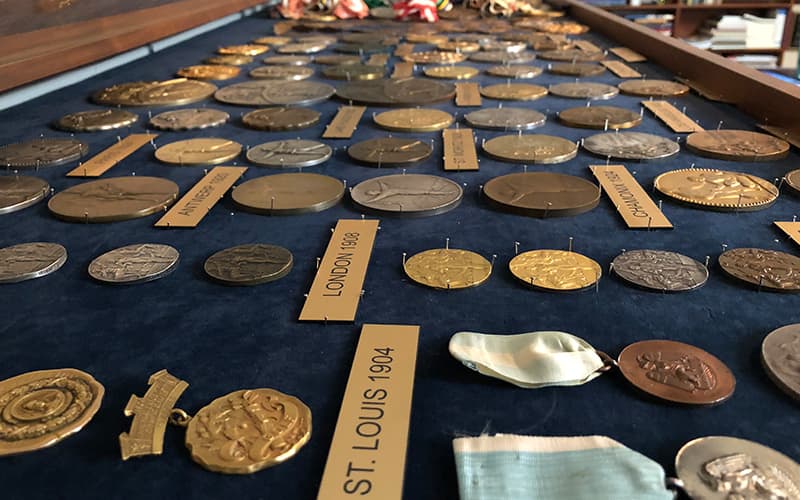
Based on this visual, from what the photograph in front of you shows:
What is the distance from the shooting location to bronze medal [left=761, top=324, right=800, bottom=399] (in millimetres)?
924

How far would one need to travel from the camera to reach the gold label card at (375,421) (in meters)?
0.78

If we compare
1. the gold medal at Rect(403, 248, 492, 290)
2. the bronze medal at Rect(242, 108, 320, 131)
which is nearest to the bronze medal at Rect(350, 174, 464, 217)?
the gold medal at Rect(403, 248, 492, 290)

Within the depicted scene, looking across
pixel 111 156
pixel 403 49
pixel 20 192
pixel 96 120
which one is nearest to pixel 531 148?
pixel 111 156

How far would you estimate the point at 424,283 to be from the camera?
1225mm

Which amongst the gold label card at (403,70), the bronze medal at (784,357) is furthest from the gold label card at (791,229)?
the gold label card at (403,70)

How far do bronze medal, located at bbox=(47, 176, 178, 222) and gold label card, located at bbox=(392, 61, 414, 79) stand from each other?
4.74 feet

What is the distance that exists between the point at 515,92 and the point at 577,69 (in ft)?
1.68

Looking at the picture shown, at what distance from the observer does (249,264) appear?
1303mm

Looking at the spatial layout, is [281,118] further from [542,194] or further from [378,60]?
[378,60]

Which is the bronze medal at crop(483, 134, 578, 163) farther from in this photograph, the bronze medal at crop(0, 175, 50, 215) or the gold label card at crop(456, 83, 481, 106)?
the bronze medal at crop(0, 175, 50, 215)

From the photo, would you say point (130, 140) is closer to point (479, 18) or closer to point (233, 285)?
point (233, 285)

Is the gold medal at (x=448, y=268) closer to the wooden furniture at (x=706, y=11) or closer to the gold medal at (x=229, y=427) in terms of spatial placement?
the gold medal at (x=229, y=427)

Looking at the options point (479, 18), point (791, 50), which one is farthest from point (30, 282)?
point (791, 50)

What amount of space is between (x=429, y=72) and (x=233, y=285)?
75.4 inches
